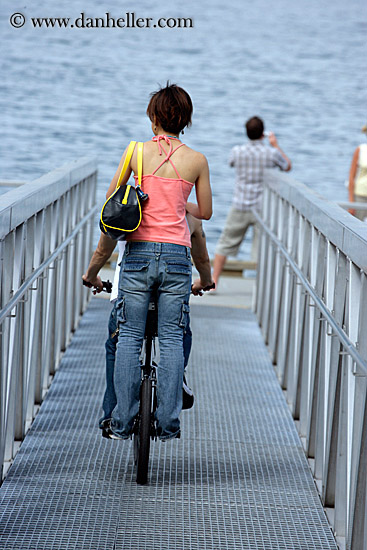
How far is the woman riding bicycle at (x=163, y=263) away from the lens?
374 cm

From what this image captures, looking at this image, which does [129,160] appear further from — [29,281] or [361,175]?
[361,175]

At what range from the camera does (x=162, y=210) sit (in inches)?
148

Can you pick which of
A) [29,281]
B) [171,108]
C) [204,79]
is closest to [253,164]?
[29,281]

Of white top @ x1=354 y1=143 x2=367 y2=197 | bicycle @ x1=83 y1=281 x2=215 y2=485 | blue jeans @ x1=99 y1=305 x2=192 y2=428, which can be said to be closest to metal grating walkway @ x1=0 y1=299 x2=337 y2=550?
bicycle @ x1=83 y1=281 x2=215 y2=485

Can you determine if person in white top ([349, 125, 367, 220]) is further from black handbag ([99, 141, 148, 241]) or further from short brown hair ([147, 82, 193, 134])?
black handbag ([99, 141, 148, 241])

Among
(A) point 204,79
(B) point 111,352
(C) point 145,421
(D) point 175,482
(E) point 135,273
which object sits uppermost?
(A) point 204,79

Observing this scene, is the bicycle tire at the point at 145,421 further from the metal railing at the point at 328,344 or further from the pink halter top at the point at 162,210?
the metal railing at the point at 328,344

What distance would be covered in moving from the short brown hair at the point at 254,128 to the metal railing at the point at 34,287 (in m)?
2.48

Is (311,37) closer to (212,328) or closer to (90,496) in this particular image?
(212,328)

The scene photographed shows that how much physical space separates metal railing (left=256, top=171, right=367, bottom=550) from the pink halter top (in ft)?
1.96

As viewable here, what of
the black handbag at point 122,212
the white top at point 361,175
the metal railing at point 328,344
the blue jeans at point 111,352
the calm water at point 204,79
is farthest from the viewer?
the calm water at point 204,79

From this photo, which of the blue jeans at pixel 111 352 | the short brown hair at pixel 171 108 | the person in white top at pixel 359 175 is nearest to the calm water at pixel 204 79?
the person in white top at pixel 359 175

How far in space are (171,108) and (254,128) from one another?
16.7 ft

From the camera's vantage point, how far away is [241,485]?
409 centimetres
